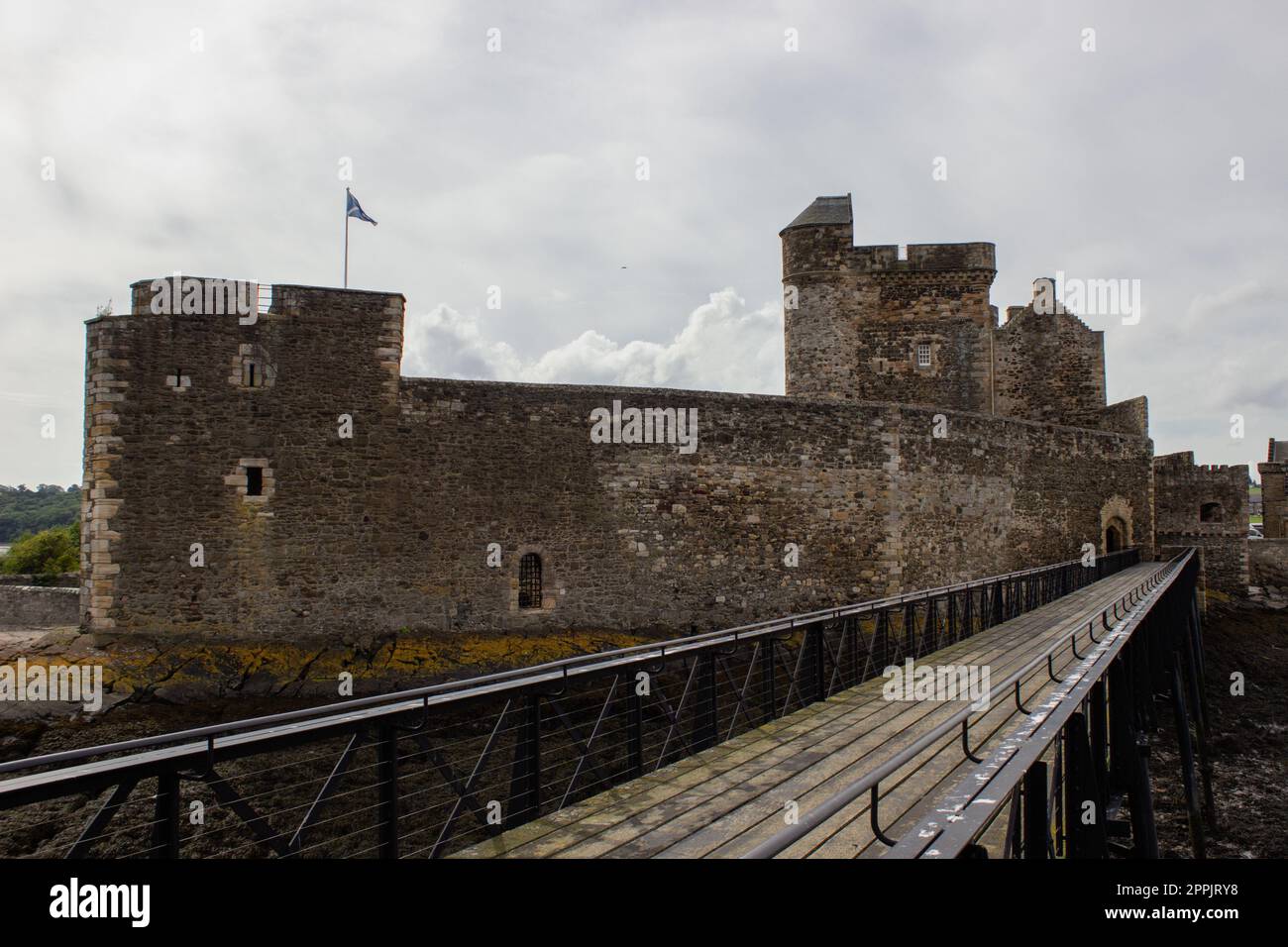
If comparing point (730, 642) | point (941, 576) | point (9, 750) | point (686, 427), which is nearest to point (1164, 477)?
point (941, 576)

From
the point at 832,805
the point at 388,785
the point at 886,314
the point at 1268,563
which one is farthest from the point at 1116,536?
the point at 388,785

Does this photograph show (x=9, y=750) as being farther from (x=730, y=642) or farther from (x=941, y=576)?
(x=941, y=576)

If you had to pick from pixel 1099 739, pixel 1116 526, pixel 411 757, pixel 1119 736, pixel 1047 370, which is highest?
pixel 1047 370

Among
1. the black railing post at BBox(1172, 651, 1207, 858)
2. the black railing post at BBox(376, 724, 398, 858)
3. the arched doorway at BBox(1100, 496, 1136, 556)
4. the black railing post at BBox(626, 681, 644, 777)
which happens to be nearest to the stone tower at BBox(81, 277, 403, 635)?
the black railing post at BBox(626, 681, 644, 777)

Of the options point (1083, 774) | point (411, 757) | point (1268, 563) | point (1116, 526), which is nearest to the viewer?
point (411, 757)

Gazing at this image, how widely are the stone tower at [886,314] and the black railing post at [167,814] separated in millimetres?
23242

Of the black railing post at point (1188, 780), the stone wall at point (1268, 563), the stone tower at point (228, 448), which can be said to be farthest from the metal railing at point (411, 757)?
the stone wall at point (1268, 563)

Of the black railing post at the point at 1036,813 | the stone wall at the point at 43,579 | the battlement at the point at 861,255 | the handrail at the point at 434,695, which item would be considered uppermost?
the battlement at the point at 861,255

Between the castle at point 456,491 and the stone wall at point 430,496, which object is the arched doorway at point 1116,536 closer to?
the castle at point 456,491

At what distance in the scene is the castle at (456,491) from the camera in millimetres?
13766

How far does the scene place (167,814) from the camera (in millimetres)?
3477

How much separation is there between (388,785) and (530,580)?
1110 centimetres

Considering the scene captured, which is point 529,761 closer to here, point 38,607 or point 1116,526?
point 38,607

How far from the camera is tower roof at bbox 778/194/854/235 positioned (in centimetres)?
2516
